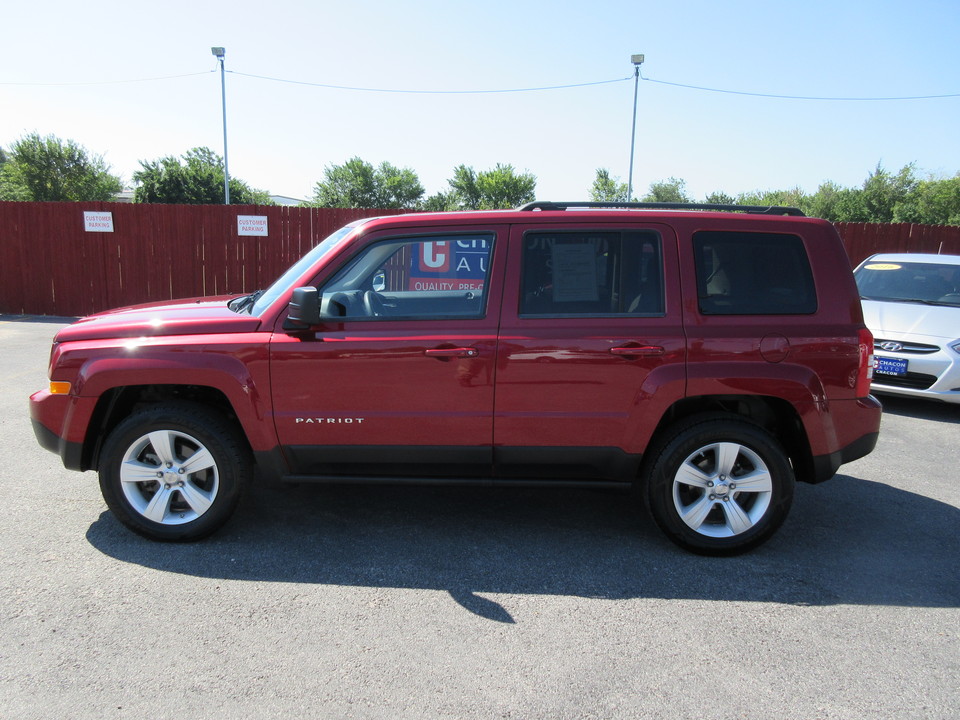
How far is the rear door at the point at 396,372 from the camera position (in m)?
3.43

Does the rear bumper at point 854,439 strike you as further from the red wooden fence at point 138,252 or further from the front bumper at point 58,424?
the red wooden fence at point 138,252

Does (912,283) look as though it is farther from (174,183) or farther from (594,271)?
(174,183)

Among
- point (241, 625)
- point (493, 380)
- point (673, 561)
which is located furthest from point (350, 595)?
point (673, 561)

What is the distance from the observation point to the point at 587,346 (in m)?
3.40

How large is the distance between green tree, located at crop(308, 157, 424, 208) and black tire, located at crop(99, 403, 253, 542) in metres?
62.2

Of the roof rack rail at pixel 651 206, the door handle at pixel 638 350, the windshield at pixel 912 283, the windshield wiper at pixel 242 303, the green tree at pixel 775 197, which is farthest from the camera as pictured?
the green tree at pixel 775 197

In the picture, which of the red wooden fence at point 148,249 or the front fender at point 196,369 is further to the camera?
Result: the red wooden fence at point 148,249

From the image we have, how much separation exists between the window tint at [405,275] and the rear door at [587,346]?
191 millimetres

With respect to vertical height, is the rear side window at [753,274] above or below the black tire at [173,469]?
above

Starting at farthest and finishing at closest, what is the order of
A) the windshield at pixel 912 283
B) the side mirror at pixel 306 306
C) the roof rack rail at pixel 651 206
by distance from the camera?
the windshield at pixel 912 283
the roof rack rail at pixel 651 206
the side mirror at pixel 306 306

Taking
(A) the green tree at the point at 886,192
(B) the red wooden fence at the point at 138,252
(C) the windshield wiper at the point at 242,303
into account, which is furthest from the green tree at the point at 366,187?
(C) the windshield wiper at the point at 242,303

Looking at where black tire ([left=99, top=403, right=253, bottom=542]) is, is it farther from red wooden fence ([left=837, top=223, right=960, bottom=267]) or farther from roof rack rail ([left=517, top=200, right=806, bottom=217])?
red wooden fence ([left=837, top=223, right=960, bottom=267])

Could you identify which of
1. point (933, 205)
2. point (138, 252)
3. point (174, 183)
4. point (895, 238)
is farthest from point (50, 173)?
point (933, 205)

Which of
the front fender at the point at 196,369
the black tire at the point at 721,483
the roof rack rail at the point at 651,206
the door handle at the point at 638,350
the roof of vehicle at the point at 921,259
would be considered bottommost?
the black tire at the point at 721,483
